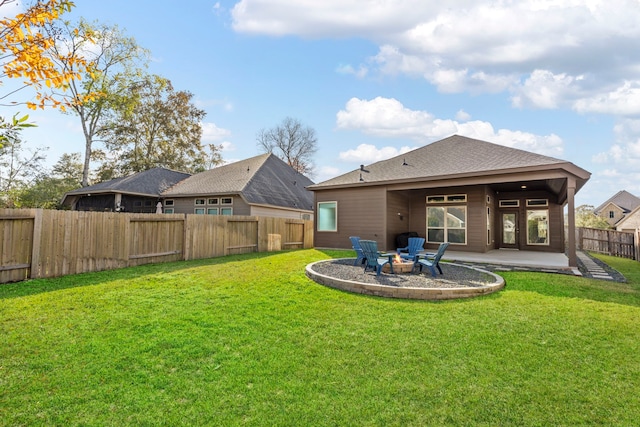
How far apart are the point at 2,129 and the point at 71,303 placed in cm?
392

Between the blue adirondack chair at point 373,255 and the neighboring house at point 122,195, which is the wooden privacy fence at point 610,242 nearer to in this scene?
the blue adirondack chair at point 373,255

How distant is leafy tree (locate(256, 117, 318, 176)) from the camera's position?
37375 millimetres

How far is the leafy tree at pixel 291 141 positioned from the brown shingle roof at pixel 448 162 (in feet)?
77.6

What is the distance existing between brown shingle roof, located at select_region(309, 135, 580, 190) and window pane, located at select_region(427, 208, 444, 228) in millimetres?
2219

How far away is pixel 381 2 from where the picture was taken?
7.62 m

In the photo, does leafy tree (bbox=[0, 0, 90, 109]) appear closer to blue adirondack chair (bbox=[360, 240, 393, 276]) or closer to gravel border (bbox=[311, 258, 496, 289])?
gravel border (bbox=[311, 258, 496, 289])

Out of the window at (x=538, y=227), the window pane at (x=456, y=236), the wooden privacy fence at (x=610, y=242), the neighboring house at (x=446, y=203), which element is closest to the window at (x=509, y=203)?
the neighboring house at (x=446, y=203)

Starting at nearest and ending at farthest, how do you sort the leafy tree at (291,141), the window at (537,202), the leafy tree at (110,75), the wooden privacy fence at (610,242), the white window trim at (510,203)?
the wooden privacy fence at (610,242), the window at (537,202), the white window trim at (510,203), the leafy tree at (110,75), the leafy tree at (291,141)

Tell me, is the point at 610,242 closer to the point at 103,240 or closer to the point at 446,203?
the point at 446,203

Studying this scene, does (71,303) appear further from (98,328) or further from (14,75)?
(14,75)

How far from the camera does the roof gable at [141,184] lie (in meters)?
17.6

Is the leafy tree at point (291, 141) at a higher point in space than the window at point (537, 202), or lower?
higher

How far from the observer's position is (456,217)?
12797 mm

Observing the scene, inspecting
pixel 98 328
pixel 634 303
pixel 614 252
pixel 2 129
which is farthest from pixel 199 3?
pixel 614 252
